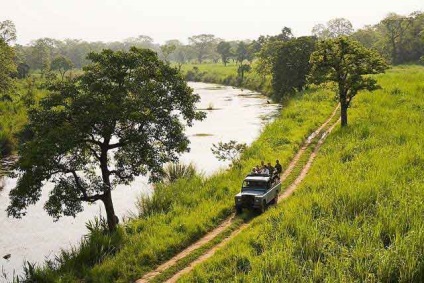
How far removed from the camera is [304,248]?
15672 millimetres

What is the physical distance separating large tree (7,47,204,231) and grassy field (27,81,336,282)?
2342 mm

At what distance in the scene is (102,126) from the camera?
878 inches

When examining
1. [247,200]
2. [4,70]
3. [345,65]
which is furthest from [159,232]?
[4,70]

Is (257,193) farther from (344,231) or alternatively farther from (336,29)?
(336,29)

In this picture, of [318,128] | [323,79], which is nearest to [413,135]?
[323,79]

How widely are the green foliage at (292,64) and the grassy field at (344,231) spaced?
36.6 metres

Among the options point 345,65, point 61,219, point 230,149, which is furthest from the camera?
point 345,65

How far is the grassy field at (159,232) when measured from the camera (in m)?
18.3

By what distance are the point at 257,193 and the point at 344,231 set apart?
748 cm

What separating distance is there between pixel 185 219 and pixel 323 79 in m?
22.6

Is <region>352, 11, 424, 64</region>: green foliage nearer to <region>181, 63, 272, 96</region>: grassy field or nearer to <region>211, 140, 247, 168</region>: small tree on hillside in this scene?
<region>181, 63, 272, 96</region>: grassy field

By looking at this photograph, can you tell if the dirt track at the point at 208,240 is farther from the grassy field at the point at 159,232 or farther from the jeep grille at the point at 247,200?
the jeep grille at the point at 247,200

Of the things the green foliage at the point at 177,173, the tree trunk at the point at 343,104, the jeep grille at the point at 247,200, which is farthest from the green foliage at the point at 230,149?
the tree trunk at the point at 343,104

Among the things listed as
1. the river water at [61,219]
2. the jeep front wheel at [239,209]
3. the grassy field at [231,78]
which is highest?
the grassy field at [231,78]
